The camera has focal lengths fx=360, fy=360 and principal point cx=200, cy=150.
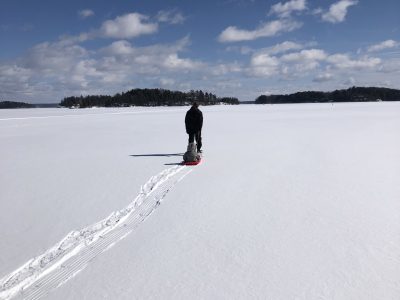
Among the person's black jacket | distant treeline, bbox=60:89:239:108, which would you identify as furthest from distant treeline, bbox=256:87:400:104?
the person's black jacket

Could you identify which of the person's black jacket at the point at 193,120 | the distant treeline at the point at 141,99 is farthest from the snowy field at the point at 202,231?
the distant treeline at the point at 141,99

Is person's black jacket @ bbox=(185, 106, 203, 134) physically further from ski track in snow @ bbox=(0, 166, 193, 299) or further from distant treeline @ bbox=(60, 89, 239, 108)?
distant treeline @ bbox=(60, 89, 239, 108)

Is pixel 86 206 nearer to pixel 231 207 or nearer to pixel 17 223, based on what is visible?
pixel 17 223

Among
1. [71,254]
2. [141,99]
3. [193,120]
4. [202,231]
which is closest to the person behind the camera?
[71,254]

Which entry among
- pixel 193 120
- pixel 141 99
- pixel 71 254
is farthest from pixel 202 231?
pixel 141 99

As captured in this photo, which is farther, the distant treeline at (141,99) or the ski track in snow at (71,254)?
the distant treeline at (141,99)

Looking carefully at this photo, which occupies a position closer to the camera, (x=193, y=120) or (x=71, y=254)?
(x=71, y=254)

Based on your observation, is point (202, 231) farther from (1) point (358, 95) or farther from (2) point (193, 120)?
(1) point (358, 95)

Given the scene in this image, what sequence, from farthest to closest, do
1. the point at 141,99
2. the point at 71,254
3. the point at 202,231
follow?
the point at 141,99, the point at 202,231, the point at 71,254

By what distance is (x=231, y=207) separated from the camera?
5.61 m

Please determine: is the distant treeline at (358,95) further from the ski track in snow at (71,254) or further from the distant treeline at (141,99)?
the ski track in snow at (71,254)

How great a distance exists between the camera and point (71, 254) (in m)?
4.07

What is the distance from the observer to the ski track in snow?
11.3ft

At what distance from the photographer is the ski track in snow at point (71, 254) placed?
11.3 ft
